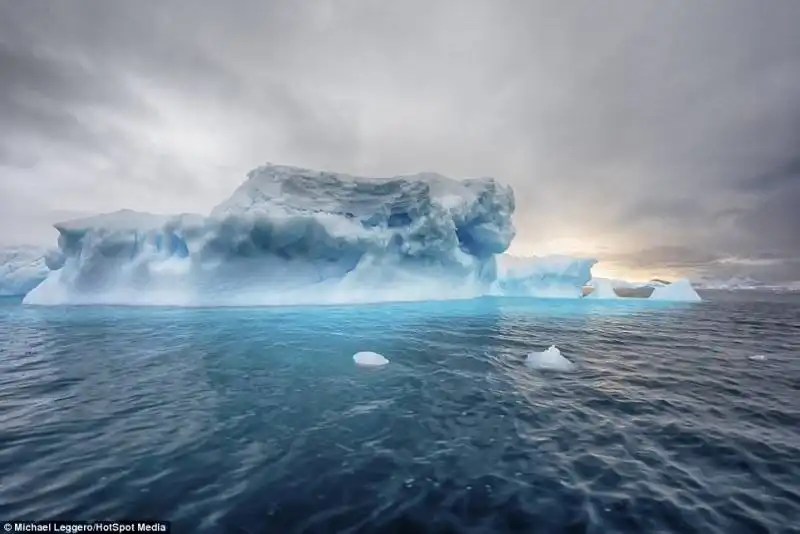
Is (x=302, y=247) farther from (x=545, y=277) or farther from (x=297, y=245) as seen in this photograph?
(x=545, y=277)

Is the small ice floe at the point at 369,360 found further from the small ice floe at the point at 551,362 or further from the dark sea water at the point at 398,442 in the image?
the small ice floe at the point at 551,362

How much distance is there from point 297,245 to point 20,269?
3387 cm

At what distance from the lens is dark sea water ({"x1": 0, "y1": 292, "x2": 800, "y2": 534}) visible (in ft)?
10.1

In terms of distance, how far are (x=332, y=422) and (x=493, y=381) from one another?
3.54 metres

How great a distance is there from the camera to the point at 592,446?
4.31 m

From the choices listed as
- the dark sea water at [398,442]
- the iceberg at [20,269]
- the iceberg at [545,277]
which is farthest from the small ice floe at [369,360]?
the iceberg at [20,269]

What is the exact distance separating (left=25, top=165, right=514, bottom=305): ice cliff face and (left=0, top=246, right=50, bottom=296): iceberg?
56.5 feet

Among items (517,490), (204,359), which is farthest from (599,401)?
(204,359)

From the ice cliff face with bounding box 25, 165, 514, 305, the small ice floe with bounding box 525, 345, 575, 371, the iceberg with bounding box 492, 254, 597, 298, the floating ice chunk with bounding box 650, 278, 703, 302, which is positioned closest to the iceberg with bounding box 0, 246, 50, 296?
the ice cliff face with bounding box 25, 165, 514, 305

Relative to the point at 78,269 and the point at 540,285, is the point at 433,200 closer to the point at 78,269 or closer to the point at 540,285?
the point at 540,285

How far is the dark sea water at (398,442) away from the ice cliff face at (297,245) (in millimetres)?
12239

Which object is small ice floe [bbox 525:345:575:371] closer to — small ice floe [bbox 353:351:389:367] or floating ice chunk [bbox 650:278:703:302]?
small ice floe [bbox 353:351:389:367]

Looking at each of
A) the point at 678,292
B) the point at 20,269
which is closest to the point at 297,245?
the point at 20,269

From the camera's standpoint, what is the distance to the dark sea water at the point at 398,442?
307 centimetres
